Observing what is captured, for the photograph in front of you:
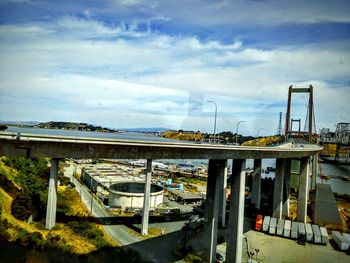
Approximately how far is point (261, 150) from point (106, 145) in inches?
722

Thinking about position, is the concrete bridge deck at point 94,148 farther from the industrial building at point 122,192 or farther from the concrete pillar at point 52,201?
the industrial building at point 122,192

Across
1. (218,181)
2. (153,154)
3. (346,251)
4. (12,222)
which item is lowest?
(346,251)

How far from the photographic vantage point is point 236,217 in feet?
88.4

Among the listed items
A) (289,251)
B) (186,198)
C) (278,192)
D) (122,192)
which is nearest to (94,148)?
(289,251)

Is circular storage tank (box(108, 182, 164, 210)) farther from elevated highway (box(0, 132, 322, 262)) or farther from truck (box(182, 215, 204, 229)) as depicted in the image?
elevated highway (box(0, 132, 322, 262))

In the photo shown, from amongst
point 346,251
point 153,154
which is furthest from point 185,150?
point 346,251

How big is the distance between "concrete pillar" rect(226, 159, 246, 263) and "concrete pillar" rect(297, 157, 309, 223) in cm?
2260

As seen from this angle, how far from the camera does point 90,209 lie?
43.1 metres

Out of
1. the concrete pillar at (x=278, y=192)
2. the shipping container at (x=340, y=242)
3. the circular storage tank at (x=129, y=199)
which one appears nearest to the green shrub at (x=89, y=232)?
the circular storage tank at (x=129, y=199)

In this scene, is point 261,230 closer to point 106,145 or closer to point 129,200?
point 129,200

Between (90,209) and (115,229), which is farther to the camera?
(90,209)

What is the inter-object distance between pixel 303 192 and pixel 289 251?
53.9 feet

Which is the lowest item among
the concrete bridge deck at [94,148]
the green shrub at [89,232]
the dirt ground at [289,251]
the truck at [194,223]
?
the dirt ground at [289,251]

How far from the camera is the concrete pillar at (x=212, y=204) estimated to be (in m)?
25.6
